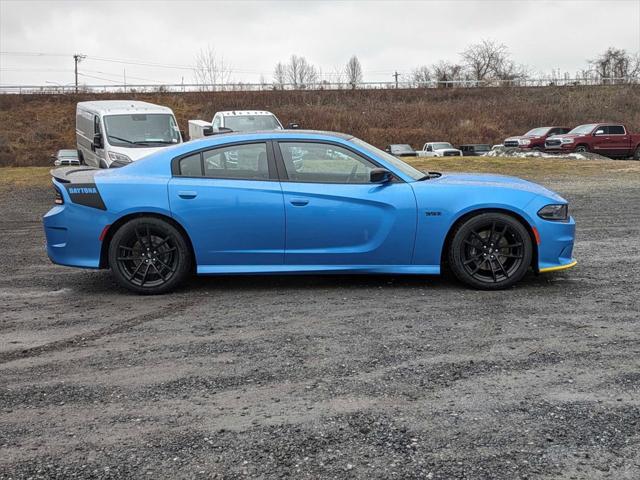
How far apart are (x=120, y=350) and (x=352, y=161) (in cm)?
280

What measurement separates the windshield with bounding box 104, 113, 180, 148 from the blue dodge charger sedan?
10498 mm

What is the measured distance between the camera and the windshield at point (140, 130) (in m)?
16.5

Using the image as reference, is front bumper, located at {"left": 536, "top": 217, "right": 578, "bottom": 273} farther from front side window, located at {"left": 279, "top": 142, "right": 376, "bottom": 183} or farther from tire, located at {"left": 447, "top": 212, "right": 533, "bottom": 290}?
front side window, located at {"left": 279, "top": 142, "right": 376, "bottom": 183}

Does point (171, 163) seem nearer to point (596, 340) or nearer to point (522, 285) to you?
point (522, 285)

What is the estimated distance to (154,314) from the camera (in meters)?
5.57

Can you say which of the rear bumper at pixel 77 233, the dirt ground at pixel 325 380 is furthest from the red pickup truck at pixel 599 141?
the rear bumper at pixel 77 233

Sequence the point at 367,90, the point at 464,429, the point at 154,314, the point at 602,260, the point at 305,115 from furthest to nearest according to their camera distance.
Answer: the point at 367,90 < the point at 305,115 < the point at 602,260 < the point at 154,314 < the point at 464,429

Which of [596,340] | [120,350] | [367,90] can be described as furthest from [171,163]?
[367,90]

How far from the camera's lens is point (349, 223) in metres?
6.07

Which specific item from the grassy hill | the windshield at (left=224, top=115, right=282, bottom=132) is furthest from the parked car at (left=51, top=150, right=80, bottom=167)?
the grassy hill

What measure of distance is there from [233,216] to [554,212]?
2.95 metres

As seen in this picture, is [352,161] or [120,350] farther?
[352,161]

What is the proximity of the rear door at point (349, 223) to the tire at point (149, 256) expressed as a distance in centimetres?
102

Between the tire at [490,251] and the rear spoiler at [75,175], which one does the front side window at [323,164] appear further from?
the rear spoiler at [75,175]
